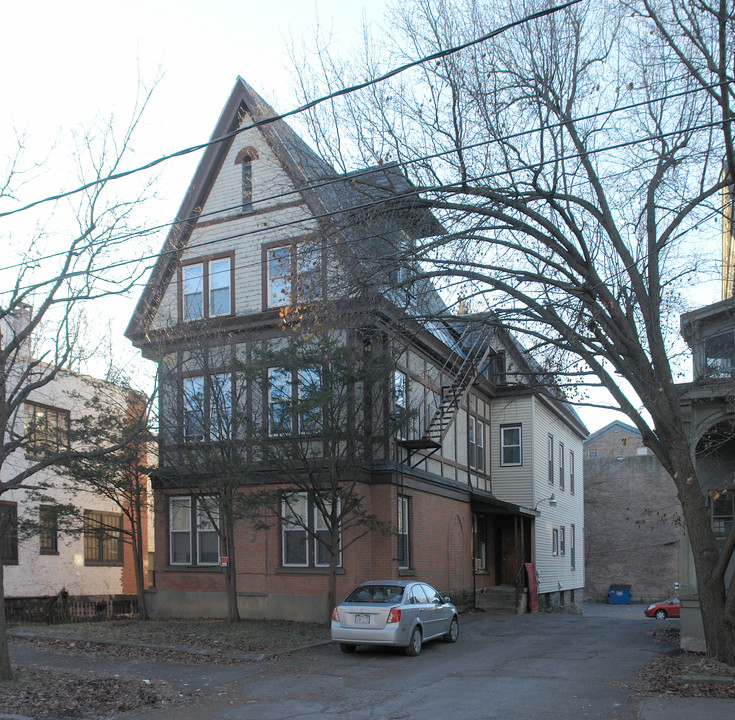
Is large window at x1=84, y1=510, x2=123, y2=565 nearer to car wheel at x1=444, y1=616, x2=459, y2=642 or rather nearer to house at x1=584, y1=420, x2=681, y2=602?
car wheel at x1=444, y1=616, x2=459, y2=642

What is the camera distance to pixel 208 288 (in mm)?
24094

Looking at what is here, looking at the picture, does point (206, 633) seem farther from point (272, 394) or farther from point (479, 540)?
point (479, 540)

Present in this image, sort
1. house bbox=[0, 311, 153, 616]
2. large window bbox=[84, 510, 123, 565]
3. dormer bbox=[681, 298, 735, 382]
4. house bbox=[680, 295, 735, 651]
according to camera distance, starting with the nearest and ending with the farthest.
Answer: house bbox=[680, 295, 735, 651], dormer bbox=[681, 298, 735, 382], house bbox=[0, 311, 153, 616], large window bbox=[84, 510, 123, 565]

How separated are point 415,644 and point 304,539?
677 cm

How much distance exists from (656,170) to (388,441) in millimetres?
10458

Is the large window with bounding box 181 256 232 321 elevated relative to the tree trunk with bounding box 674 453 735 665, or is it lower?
elevated

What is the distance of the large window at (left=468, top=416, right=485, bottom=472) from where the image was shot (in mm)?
29492

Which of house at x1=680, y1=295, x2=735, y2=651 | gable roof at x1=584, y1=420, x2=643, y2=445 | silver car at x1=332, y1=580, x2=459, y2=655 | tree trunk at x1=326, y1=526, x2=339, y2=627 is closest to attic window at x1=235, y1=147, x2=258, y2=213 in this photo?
tree trunk at x1=326, y1=526, x2=339, y2=627

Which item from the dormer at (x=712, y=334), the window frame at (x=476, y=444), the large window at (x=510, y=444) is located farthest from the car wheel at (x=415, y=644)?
the large window at (x=510, y=444)

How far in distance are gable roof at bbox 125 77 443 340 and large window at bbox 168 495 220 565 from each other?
538 cm

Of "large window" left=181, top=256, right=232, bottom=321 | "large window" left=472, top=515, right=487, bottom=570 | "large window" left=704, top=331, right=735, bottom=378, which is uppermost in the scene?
"large window" left=181, top=256, right=232, bottom=321

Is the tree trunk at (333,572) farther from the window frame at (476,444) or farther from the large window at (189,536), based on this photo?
the window frame at (476,444)

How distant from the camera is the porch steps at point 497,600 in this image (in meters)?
27.7

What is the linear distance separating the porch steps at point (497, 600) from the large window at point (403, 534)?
20.3 feet
